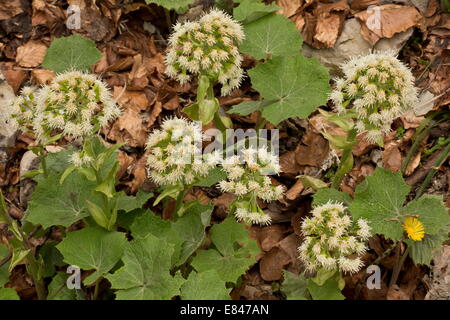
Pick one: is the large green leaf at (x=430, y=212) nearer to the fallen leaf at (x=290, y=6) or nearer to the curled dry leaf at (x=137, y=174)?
the curled dry leaf at (x=137, y=174)

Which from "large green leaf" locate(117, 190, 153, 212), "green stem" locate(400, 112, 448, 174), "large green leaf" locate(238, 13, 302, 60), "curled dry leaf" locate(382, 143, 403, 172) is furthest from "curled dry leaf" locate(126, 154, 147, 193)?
"green stem" locate(400, 112, 448, 174)

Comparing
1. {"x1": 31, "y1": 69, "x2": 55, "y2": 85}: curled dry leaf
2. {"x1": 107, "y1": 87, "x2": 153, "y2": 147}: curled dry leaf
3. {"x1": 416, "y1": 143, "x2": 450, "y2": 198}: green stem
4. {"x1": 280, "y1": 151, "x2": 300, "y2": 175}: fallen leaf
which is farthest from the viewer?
{"x1": 31, "y1": 69, "x2": 55, "y2": 85}: curled dry leaf

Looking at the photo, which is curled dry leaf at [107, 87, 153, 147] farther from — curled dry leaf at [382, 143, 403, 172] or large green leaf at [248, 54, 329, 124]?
curled dry leaf at [382, 143, 403, 172]

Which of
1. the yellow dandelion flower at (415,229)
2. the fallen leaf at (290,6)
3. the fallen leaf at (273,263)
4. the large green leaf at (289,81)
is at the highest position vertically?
the fallen leaf at (290,6)

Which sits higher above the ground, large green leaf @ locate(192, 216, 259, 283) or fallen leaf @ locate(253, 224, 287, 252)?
large green leaf @ locate(192, 216, 259, 283)

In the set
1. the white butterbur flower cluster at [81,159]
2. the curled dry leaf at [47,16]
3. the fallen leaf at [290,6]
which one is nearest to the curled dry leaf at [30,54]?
the curled dry leaf at [47,16]
